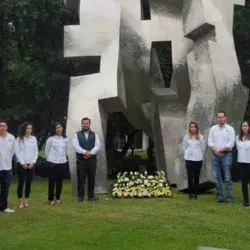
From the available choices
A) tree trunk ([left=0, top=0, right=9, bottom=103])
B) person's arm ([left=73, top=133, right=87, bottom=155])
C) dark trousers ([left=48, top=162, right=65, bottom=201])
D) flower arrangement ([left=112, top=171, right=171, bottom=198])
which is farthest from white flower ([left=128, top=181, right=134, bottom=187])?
tree trunk ([left=0, top=0, right=9, bottom=103])

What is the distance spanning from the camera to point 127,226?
312 inches

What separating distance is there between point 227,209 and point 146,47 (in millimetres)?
4449

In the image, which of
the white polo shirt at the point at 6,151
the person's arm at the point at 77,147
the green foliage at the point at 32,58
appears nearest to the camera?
the white polo shirt at the point at 6,151

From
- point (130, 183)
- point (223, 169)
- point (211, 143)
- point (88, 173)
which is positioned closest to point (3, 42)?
point (130, 183)

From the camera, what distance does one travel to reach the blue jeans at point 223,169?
10.4m

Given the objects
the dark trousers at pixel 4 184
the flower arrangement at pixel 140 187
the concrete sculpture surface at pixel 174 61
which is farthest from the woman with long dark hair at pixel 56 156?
the flower arrangement at pixel 140 187

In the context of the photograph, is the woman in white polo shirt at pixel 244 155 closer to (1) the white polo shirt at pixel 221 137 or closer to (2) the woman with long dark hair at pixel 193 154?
(1) the white polo shirt at pixel 221 137

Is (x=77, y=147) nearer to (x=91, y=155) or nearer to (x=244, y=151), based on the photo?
(x=91, y=155)

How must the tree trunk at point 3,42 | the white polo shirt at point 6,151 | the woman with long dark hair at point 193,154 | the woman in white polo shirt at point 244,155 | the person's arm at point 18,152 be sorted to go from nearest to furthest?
the white polo shirt at point 6,151 < the person's arm at point 18,152 < the woman in white polo shirt at point 244,155 < the woman with long dark hair at point 193,154 < the tree trunk at point 3,42

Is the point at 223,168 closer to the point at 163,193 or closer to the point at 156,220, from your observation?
the point at 163,193

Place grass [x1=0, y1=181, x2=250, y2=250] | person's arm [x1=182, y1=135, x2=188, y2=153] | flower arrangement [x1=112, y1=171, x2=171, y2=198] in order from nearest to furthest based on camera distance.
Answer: grass [x1=0, y1=181, x2=250, y2=250] → person's arm [x1=182, y1=135, x2=188, y2=153] → flower arrangement [x1=112, y1=171, x2=171, y2=198]

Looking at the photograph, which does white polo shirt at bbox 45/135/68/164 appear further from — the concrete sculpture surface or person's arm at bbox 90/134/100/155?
the concrete sculpture surface

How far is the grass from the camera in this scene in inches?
282

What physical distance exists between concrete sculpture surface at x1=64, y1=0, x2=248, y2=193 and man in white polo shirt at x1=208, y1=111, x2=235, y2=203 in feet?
2.16
